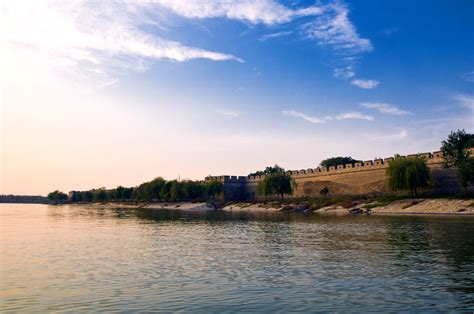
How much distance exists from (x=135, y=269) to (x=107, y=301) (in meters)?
3.99

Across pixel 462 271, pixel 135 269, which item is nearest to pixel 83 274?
pixel 135 269

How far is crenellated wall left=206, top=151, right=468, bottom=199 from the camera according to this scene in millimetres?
56750

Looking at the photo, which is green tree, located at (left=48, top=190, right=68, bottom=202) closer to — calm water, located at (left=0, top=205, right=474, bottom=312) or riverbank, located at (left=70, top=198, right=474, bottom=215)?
riverbank, located at (left=70, top=198, right=474, bottom=215)

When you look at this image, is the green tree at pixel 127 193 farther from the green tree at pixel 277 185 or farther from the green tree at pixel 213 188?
the green tree at pixel 277 185

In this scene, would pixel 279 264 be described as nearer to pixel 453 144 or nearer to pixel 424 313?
pixel 424 313

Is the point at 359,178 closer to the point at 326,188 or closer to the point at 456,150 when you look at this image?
the point at 326,188

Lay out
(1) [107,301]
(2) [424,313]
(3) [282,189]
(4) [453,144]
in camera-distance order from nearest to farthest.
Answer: (2) [424,313] < (1) [107,301] < (4) [453,144] < (3) [282,189]

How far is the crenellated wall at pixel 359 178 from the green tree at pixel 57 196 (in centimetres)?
11916

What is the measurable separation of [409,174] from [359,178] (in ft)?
56.1

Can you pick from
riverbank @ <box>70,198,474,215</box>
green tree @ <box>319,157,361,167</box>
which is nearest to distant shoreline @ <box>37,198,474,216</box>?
riverbank @ <box>70,198,474,215</box>

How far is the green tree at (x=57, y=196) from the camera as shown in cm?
17638

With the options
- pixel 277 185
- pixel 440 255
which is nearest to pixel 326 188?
pixel 277 185

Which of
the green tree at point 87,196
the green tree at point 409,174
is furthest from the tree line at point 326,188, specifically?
the green tree at point 87,196

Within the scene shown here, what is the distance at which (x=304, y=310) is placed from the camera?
9.18 metres
